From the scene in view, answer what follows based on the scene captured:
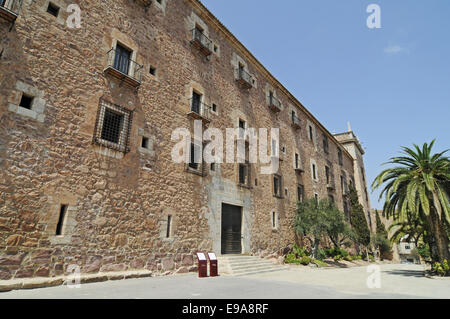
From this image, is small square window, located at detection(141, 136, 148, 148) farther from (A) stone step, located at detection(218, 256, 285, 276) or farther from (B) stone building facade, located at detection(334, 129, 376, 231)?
(B) stone building facade, located at detection(334, 129, 376, 231)

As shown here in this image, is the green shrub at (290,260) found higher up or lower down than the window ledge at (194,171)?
lower down

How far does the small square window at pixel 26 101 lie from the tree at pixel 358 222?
26.7 m

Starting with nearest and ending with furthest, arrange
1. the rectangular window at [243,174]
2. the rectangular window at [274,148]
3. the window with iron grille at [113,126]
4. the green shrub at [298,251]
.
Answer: the window with iron grille at [113,126]
the rectangular window at [243,174]
the green shrub at [298,251]
the rectangular window at [274,148]

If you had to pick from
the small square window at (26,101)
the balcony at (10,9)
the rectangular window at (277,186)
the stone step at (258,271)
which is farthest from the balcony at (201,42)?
the stone step at (258,271)

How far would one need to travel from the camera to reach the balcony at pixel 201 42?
13016 mm

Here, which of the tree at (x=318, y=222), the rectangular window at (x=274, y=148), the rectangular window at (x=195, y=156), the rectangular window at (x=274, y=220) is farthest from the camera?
the rectangular window at (x=274, y=148)

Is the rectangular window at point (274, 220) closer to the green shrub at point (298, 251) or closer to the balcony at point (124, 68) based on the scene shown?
the green shrub at point (298, 251)

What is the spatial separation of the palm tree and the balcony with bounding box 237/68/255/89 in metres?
8.98

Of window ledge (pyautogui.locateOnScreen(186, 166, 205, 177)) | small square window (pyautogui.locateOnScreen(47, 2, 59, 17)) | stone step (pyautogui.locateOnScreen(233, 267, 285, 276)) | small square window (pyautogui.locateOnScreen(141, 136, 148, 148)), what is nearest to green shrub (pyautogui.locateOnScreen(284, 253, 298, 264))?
stone step (pyautogui.locateOnScreen(233, 267, 285, 276))

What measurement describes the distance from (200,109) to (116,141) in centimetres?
487

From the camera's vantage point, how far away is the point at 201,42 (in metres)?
13.5

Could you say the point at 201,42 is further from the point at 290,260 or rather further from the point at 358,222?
the point at 358,222

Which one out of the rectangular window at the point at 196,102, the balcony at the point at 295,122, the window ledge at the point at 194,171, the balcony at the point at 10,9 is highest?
the balcony at the point at 295,122

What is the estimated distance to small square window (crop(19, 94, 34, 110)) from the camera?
7.10m
